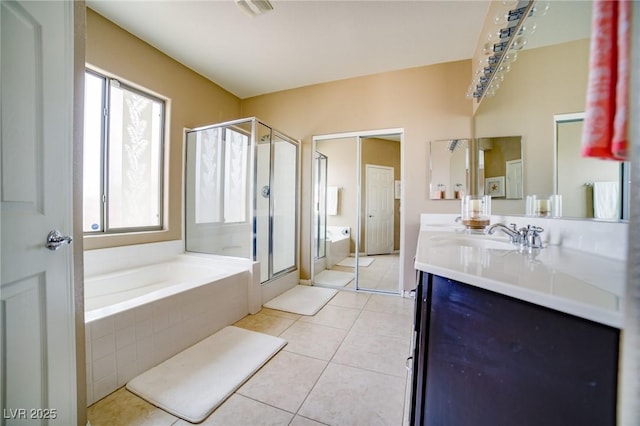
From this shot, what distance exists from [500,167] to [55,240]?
2.60 metres

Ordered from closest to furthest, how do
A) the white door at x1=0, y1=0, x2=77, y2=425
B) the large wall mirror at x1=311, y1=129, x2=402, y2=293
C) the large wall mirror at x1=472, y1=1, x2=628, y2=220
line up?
1. the white door at x1=0, y1=0, x2=77, y2=425
2. the large wall mirror at x1=472, y1=1, x2=628, y2=220
3. the large wall mirror at x1=311, y1=129, x2=402, y2=293

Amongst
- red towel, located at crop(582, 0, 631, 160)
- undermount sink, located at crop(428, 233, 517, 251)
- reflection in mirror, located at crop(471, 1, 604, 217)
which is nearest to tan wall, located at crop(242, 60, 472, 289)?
reflection in mirror, located at crop(471, 1, 604, 217)

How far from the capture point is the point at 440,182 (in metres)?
2.72

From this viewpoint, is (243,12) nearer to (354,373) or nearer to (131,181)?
(131,181)

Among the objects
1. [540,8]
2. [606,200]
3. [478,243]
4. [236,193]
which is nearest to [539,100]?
[540,8]

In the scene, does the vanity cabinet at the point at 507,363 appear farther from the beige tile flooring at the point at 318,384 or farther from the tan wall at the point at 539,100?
the tan wall at the point at 539,100

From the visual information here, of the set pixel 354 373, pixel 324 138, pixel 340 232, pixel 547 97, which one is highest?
pixel 324 138

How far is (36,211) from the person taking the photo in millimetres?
814

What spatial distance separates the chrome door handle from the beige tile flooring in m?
0.96

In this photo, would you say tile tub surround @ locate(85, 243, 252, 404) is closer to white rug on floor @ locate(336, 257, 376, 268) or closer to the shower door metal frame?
the shower door metal frame

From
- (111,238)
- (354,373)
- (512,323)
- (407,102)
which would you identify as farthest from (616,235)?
(111,238)

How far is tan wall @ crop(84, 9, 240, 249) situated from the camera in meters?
2.10

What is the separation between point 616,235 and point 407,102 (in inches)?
100

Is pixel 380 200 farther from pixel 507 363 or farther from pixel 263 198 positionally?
pixel 507 363
